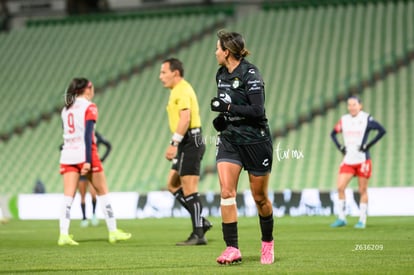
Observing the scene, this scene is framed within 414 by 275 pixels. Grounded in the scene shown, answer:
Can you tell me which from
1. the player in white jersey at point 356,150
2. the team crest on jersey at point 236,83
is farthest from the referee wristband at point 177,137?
the player in white jersey at point 356,150

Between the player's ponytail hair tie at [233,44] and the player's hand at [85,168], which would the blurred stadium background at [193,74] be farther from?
the player's ponytail hair tie at [233,44]

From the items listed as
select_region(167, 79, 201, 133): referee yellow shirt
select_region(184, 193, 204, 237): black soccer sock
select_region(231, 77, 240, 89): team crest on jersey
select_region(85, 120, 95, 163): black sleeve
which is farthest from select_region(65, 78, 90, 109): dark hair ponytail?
select_region(231, 77, 240, 89): team crest on jersey

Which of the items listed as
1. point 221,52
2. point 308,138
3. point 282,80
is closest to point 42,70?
point 282,80

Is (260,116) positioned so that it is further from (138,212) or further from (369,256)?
(138,212)

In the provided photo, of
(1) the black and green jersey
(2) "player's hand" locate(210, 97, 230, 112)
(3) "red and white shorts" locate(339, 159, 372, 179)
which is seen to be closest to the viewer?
(2) "player's hand" locate(210, 97, 230, 112)

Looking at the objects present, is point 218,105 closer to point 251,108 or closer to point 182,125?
point 251,108

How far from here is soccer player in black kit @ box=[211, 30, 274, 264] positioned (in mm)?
8625

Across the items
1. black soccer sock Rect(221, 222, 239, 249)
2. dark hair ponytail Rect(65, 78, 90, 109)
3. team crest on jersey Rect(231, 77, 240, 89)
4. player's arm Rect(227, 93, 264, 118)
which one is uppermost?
dark hair ponytail Rect(65, 78, 90, 109)

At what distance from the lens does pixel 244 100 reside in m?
8.74

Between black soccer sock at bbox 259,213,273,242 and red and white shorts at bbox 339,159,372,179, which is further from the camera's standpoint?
red and white shorts at bbox 339,159,372,179

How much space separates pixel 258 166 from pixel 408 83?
724 inches

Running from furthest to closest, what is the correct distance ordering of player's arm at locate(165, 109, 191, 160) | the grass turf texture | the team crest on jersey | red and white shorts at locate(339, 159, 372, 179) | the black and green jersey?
1. red and white shorts at locate(339, 159, 372, 179)
2. player's arm at locate(165, 109, 191, 160)
3. the team crest on jersey
4. the black and green jersey
5. the grass turf texture

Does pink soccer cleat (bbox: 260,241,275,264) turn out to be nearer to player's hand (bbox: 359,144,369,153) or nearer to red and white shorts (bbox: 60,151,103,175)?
red and white shorts (bbox: 60,151,103,175)

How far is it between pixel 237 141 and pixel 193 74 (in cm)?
2056
